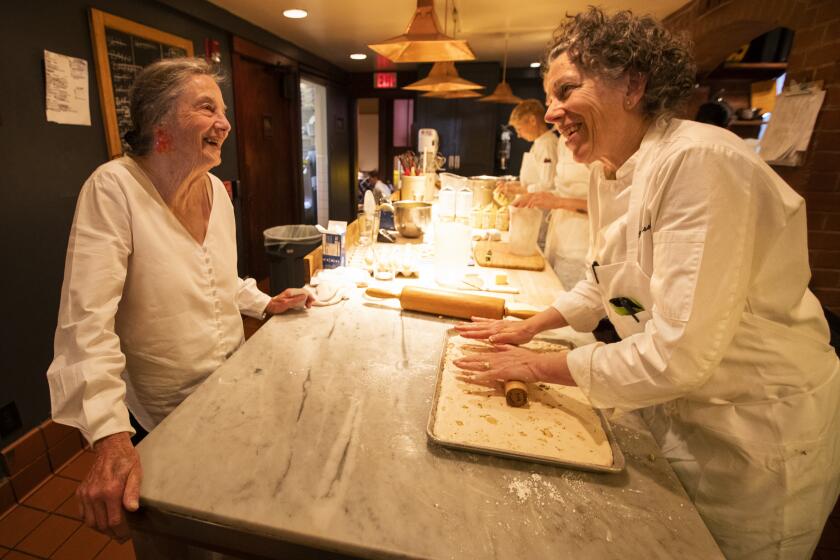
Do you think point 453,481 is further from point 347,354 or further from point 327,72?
point 327,72

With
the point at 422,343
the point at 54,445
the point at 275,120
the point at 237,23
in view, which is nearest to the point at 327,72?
the point at 275,120

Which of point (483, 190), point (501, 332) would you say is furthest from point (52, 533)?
point (483, 190)

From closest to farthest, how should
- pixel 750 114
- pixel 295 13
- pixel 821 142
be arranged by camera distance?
pixel 821 142 → pixel 295 13 → pixel 750 114

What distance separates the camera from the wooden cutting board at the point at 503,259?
6.56 ft

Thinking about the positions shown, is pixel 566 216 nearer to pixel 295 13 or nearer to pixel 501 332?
pixel 501 332

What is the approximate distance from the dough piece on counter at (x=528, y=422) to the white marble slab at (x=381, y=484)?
3cm

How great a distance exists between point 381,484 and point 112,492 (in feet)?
1.43

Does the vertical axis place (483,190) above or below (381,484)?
above

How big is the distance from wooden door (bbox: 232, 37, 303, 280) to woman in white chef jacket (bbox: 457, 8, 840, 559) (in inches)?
146

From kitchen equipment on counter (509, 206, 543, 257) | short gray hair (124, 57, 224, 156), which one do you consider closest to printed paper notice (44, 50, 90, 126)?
short gray hair (124, 57, 224, 156)

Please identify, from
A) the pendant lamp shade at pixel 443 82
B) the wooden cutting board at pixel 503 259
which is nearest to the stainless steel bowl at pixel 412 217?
the wooden cutting board at pixel 503 259

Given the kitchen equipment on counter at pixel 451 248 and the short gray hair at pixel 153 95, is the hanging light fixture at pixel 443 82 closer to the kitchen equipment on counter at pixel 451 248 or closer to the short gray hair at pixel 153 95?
the kitchen equipment on counter at pixel 451 248

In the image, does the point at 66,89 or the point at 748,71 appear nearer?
the point at 66,89

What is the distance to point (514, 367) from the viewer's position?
919mm
